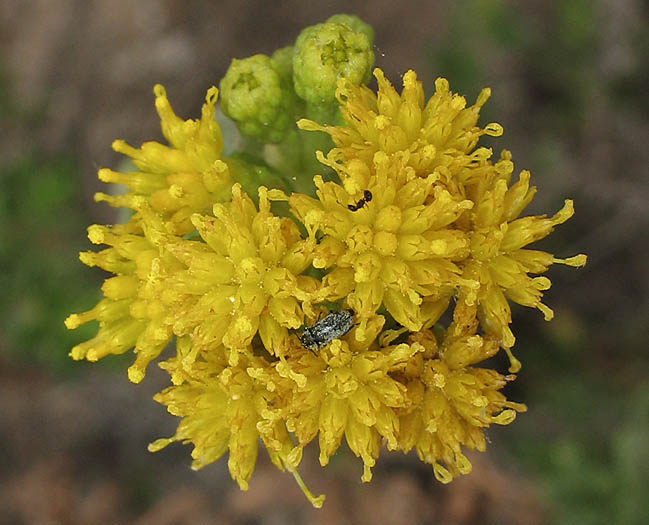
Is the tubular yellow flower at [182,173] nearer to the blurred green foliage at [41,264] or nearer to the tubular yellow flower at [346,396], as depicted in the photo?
the tubular yellow flower at [346,396]

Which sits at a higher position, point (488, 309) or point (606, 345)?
point (488, 309)

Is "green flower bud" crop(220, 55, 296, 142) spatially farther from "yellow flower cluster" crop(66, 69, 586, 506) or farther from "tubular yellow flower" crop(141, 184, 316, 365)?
"tubular yellow flower" crop(141, 184, 316, 365)

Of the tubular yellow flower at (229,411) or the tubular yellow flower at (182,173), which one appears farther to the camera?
the tubular yellow flower at (182,173)

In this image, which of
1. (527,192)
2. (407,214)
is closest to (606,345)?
(527,192)

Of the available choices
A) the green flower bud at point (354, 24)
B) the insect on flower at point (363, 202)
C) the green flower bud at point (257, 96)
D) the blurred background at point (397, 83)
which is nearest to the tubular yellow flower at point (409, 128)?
the insect on flower at point (363, 202)

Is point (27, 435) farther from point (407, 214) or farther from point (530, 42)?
point (530, 42)

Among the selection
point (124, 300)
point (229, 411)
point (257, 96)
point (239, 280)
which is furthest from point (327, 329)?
point (257, 96)
